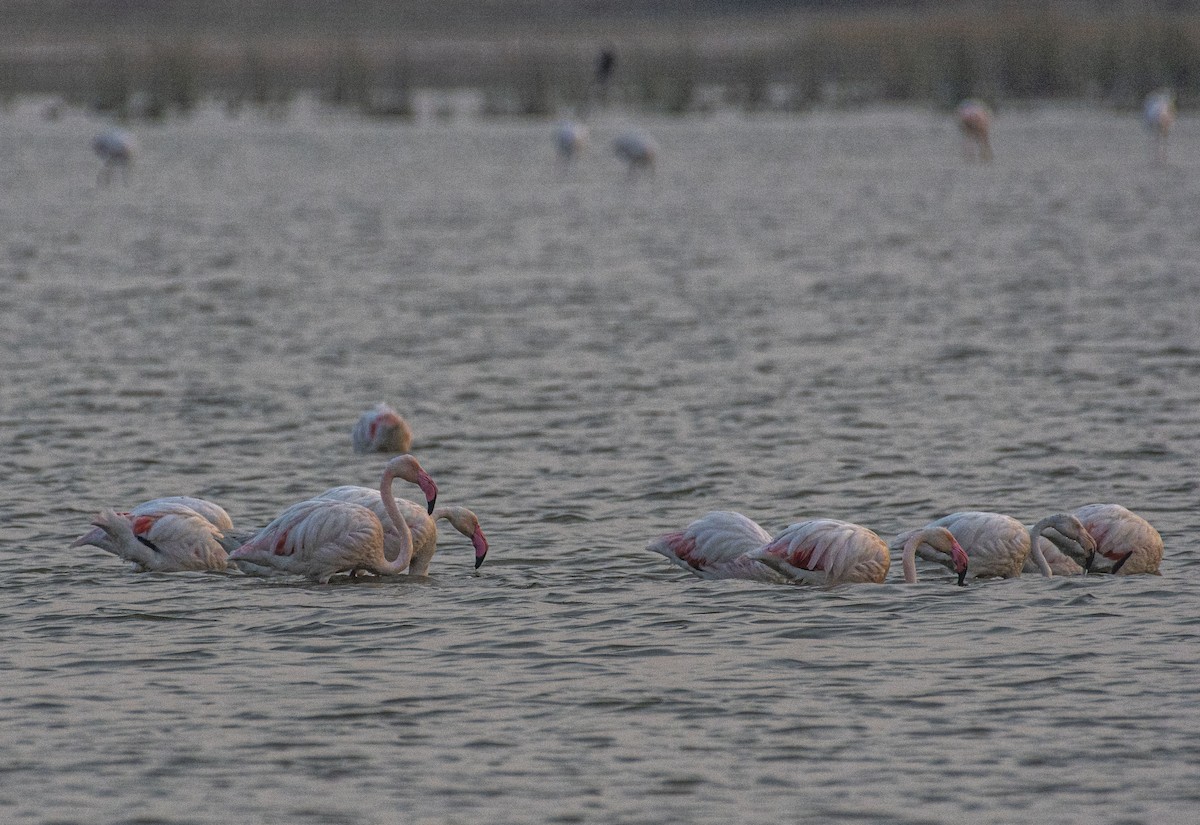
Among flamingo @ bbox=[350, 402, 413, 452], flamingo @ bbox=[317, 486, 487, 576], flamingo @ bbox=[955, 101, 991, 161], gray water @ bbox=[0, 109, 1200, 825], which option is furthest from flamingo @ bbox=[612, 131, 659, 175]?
flamingo @ bbox=[317, 486, 487, 576]

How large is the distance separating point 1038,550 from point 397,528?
3.44 m

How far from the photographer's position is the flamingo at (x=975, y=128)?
45188 mm

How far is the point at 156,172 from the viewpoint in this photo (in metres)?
44.5

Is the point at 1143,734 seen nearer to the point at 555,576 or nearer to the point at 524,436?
the point at 555,576

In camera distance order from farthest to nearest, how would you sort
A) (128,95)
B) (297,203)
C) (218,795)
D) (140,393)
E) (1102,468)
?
1. (128,95)
2. (297,203)
3. (140,393)
4. (1102,468)
5. (218,795)

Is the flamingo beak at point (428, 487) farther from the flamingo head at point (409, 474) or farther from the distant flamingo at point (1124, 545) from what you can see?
the distant flamingo at point (1124, 545)

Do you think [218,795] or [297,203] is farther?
[297,203]

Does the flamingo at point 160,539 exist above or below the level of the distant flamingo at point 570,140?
below

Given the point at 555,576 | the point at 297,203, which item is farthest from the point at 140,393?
the point at 297,203

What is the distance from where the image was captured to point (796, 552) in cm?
1147

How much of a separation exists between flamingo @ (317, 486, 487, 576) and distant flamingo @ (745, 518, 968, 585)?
151 cm

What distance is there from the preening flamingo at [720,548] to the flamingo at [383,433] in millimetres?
4067

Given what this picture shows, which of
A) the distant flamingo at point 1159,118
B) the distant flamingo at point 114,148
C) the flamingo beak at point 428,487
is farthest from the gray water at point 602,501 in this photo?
the distant flamingo at point 1159,118

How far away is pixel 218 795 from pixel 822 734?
247 centimetres
